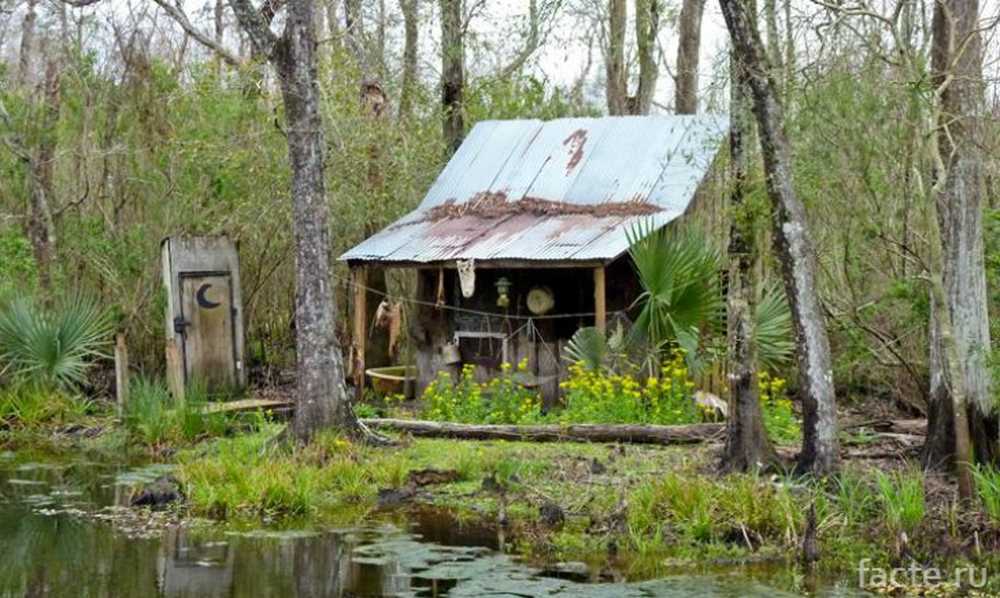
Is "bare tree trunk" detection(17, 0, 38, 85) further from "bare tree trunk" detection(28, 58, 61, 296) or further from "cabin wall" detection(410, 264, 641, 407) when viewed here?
"cabin wall" detection(410, 264, 641, 407)

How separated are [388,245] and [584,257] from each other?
356cm

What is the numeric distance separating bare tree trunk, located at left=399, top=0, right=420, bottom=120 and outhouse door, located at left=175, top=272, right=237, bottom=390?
15.5 ft

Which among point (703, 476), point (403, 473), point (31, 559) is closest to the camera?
point (31, 559)

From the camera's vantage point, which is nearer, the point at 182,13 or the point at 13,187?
the point at 182,13

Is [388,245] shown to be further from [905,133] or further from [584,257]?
[905,133]

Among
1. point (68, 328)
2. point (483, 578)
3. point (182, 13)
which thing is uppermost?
point (182, 13)

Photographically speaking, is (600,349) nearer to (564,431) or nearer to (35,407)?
(564,431)

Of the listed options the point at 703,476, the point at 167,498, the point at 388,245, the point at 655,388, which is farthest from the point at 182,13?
the point at 703,476

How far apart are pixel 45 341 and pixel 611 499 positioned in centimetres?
968

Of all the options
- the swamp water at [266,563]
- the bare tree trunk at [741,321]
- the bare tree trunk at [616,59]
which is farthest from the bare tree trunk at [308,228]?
the bare tree trunk at [616,59]

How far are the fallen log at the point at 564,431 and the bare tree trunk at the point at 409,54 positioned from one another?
25.2 ft

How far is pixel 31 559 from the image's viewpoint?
1074cm

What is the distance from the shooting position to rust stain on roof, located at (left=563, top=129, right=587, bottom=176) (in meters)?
19.4

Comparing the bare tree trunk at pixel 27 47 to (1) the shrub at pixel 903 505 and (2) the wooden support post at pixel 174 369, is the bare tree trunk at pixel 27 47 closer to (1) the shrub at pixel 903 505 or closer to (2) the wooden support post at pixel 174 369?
(2) the wooden support post at pixel 174 369
